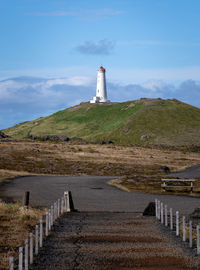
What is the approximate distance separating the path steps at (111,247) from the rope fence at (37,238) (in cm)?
26

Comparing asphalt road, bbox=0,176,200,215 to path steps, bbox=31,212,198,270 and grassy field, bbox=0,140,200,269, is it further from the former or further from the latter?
path steps, bbox=31,212,198,270

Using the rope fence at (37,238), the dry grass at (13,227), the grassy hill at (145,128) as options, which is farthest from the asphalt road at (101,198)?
the grassy hill at (145,128)

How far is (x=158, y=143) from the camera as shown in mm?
152000

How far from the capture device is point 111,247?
56.9ft

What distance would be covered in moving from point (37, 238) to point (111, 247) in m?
2.91

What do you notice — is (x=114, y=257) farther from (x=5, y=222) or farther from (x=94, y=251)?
(x=5, y=222)

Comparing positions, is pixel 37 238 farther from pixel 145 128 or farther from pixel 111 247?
pixel 145 128

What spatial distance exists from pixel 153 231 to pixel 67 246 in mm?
5160

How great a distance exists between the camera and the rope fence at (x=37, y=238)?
12333 millimetres

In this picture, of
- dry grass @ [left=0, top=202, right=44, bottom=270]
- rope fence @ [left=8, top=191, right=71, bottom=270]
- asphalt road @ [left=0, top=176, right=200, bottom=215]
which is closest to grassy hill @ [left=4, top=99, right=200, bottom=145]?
asphalt road @ [left=0, top=176, right=200, bottom=215]

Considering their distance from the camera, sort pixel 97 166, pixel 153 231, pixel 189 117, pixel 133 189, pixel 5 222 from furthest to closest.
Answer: pixel 189 117 < pixel 97 166 < pixel 133 189 < pixel 5 222 < pixel 153 231

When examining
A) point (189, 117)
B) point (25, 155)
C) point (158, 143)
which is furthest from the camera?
point (189, 117)

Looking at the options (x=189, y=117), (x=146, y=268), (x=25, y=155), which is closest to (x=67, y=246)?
(x=146, y=268)

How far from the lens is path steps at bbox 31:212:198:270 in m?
14.3
